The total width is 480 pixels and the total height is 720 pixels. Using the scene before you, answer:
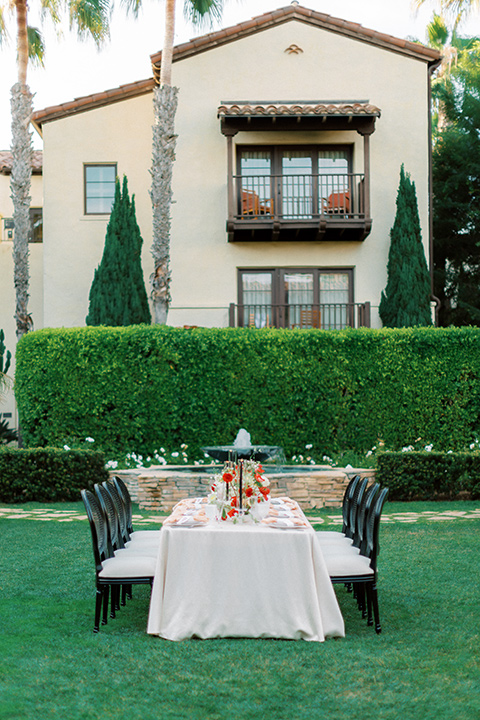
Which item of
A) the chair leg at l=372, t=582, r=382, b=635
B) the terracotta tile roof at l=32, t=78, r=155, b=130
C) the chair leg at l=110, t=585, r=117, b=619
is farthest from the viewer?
the terracotta tile roof at l=32, t=78, r=155, b=130

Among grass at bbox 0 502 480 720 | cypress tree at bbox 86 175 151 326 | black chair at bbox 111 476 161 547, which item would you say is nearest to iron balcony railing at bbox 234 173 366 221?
cypress tree at bbox 86 175 151 326

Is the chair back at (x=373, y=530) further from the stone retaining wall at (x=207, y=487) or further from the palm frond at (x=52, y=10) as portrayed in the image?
the palm frond at (x=52, y=10)

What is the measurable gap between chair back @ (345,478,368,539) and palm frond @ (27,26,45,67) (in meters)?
18.2

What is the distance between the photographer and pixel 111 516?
7000 mm

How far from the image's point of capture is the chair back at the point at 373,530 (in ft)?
20.5

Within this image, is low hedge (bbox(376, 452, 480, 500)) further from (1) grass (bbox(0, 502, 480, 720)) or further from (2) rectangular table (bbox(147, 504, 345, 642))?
(2) rectangular table (bbox(147, 504, 345, 642))

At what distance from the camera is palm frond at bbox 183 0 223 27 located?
1961 cm

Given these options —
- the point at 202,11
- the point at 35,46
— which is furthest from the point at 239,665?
the point at 35,46

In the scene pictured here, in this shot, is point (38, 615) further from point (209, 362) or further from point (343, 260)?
point (343, 260)

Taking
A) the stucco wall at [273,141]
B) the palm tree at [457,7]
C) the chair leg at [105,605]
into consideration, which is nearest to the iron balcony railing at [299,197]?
the stucco wall at [273,141]

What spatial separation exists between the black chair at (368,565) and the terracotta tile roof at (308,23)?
1705 centimetres

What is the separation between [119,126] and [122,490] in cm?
1560

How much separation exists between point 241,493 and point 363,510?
115 cm

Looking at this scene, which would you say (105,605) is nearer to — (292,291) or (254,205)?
(292,291)
